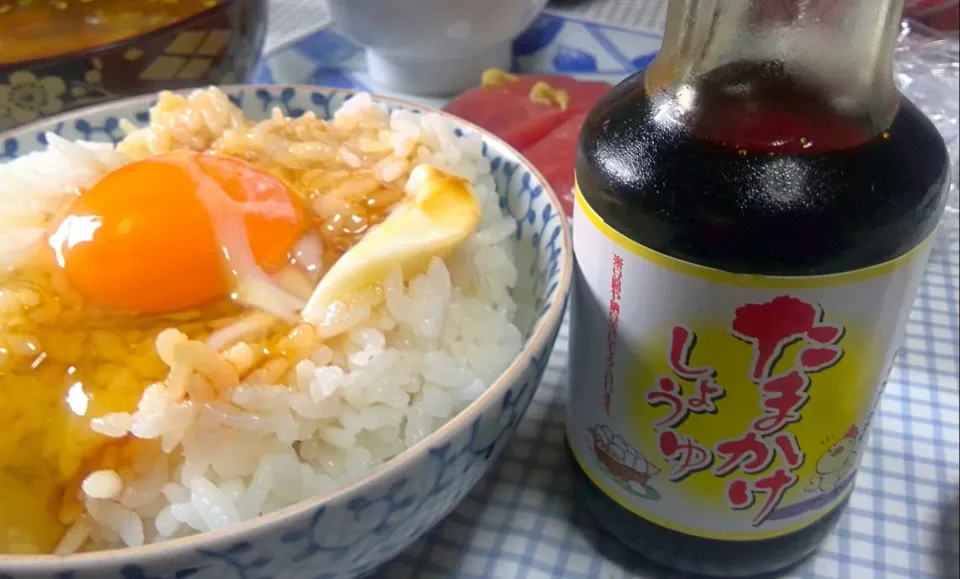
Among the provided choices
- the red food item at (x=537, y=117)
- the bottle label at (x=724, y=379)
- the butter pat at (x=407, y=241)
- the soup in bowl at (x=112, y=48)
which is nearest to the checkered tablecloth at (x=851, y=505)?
the bottle label at (x=724, y=379)

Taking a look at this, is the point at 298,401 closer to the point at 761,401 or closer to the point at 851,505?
the point at 761,401

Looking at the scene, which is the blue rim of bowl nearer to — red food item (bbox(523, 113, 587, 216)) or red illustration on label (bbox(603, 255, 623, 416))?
red food item (bbox(523, 113, 587, 216))

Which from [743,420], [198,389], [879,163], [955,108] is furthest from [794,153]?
[955,108]

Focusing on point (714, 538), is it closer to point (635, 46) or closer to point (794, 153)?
point (794, 153)

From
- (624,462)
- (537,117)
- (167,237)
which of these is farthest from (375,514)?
(537,117)

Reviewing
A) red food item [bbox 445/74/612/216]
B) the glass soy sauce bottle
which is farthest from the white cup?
the glass soy sauce bottle

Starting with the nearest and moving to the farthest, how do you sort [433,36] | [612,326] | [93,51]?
1. [612,326]
2. [93,51]
3. [433,36]
